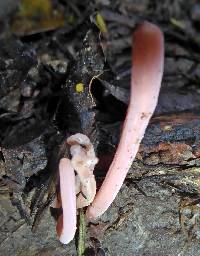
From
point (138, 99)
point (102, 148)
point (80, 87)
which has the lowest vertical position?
point (102, 148)

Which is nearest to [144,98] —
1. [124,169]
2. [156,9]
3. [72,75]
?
[124,169]

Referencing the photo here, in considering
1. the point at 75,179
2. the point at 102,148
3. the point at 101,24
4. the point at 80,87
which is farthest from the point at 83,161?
the point at 101,24

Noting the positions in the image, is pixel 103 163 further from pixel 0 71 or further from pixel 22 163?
pixel 0 71

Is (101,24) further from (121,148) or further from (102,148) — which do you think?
(121,148)

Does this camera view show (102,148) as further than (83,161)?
Yes

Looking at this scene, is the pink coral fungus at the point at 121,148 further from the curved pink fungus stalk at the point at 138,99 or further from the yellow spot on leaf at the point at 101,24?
the yellow spot on leaf at the point at 101,24

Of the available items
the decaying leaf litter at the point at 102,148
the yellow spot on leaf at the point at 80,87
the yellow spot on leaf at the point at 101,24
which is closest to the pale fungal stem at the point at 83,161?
the decaying leaf litter at the point at 102,148
